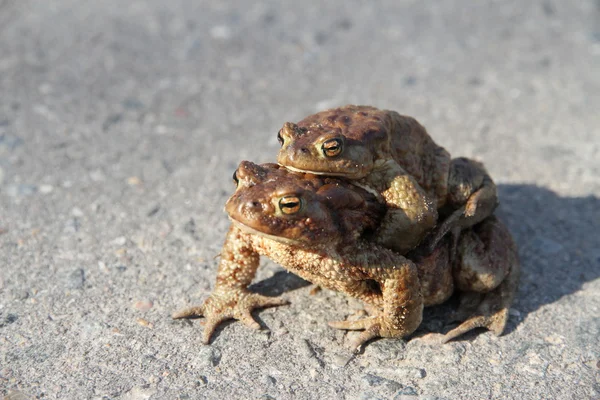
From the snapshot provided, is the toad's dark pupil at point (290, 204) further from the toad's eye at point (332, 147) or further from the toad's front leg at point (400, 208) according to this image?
the toad's front leg at point (400, 208)

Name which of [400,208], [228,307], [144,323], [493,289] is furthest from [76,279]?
[493,289]

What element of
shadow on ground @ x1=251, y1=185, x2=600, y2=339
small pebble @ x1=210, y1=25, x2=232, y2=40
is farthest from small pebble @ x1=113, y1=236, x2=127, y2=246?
small pebble @ x1=210, y1=25, x2=232, y2=40

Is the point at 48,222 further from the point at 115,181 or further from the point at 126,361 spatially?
the point at 126,361

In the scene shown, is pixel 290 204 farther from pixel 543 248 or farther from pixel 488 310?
pixel 543 248

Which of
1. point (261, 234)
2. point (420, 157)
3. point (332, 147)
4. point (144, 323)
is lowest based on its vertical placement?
point (144, 323)

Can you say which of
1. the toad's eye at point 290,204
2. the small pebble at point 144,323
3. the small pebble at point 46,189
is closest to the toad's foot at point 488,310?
the toad's eye at point 290,204

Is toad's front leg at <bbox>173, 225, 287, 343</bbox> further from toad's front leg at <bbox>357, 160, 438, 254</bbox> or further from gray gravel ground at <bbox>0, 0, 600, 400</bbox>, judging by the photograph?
toad's front leg at <bbox>357, 160, 438, 254</bbox>

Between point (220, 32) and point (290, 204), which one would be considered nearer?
point (290, 204)
